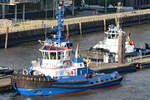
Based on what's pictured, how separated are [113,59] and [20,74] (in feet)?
53.8

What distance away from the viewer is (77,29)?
103 m

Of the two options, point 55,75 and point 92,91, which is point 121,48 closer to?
point 92,91

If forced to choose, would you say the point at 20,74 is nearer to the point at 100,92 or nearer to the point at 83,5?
the point at 100,92

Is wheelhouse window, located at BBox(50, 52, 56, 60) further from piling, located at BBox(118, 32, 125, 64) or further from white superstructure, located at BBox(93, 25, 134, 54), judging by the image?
white superstructure, located at BBox(93, 25, 134, 54)

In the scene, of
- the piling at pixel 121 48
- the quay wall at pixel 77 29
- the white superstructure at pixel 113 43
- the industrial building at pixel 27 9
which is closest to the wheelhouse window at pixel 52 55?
the piling at pixel 121 48

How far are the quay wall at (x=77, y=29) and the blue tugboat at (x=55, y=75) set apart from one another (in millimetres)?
30053

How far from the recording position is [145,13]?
4990 inches

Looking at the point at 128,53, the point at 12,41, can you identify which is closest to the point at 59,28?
the point at 128,53

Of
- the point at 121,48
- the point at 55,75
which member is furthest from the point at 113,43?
the point at 55,75

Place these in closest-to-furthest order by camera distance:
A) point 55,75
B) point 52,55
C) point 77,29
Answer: point 55,75 → point 52,55 → point 77,29

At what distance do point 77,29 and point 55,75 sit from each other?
4842 centimetres

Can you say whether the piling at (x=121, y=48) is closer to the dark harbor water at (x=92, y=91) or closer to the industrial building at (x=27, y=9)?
the dark harbor water at (x=92, y=91)

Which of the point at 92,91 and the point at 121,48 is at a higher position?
the point at 121,48

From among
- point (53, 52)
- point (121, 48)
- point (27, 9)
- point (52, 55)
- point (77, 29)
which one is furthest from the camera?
point (27, 9)
